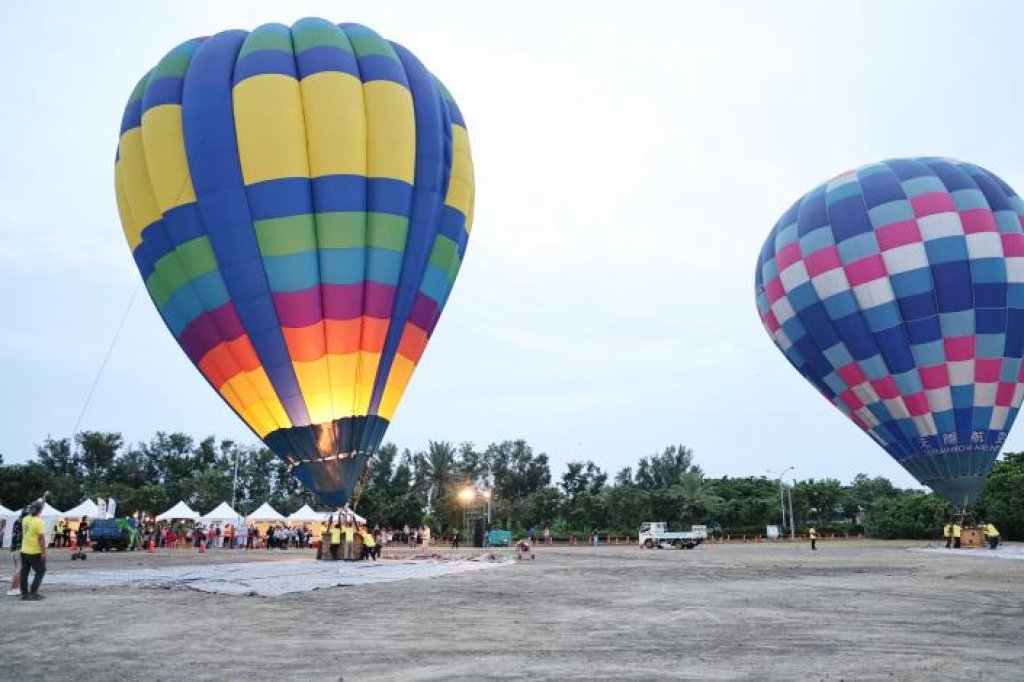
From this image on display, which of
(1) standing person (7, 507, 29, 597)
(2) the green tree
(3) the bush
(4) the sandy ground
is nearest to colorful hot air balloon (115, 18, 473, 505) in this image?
(4) the sandy ground

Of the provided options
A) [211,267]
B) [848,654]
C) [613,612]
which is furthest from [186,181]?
[848,654]

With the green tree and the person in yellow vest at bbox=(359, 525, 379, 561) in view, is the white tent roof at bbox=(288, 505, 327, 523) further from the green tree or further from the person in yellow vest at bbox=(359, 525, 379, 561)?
the green tree

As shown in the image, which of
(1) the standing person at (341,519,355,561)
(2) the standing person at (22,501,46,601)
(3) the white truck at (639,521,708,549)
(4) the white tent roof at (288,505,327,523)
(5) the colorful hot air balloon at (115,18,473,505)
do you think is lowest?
(3) the white truck at (639,521,708,549)

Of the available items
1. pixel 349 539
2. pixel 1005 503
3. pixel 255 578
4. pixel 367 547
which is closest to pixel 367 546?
pixel 367 547

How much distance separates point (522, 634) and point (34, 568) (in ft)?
23.4

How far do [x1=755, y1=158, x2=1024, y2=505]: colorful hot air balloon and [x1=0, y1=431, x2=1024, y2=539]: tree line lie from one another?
72.2 ft

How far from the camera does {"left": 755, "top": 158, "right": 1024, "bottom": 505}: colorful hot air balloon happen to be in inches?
980

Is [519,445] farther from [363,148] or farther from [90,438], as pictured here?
[363,148]

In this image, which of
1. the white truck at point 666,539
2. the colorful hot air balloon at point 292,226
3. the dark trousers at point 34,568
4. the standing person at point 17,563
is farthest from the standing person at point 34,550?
the white truck at point 666,539

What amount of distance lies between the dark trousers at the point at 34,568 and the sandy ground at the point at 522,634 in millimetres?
407

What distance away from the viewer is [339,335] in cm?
1648

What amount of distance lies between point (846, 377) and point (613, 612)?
2121cm

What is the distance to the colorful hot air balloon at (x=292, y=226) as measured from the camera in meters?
16.2

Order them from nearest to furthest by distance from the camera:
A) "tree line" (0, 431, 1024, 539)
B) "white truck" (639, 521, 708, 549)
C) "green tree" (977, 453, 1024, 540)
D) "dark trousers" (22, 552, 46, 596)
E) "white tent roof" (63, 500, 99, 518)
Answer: "dark trousers" (22, 552, 46, 596), "white tent roof" (63, 500, 99, 518), "white truck" (639, 521, 708, 549), "green tree" (977, 453, 1024, 540), "tree line" (0, 431, 1024, 539)
